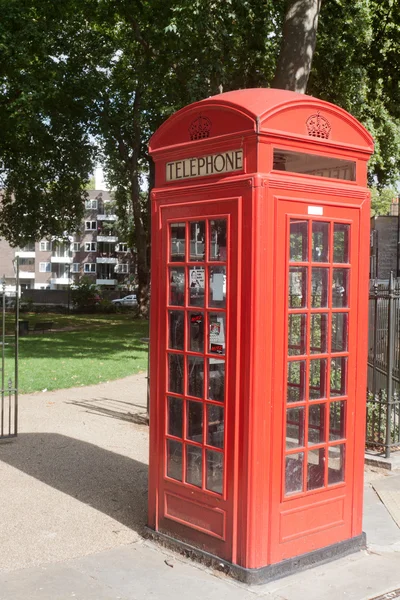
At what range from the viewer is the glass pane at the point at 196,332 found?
5098 millimetres

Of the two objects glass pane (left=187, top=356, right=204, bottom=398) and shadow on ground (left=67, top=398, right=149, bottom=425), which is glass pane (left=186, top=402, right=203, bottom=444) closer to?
glass pane (left=187, top=356, right=204, bottom=398)

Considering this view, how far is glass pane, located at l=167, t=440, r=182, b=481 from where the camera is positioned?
17.4 ft

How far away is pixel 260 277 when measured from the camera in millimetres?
4672

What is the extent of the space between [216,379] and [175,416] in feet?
1.81

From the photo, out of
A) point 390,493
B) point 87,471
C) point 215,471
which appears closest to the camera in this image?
point 215,471

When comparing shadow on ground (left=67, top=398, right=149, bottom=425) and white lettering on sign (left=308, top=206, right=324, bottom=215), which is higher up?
white lettering on sign (left=308, top=206, right=324, bottom=215)

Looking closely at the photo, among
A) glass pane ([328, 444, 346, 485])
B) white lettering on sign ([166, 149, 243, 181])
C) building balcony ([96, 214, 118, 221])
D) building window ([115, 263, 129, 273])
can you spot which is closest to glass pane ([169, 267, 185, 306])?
white lettering on sign ([166, 149, 243, 181])

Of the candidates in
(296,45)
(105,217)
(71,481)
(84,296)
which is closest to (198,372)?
(71,481)

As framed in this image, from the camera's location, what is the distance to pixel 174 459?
5348 millimetres

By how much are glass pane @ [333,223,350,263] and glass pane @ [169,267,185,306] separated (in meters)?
1.14

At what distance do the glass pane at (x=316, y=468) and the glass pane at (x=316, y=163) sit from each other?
2037 millimetres

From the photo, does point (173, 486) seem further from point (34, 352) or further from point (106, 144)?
point (106, 144)

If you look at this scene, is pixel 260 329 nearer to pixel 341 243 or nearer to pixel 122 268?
pixel 341 243

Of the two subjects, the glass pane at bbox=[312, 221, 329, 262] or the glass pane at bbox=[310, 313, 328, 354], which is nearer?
the glass pane at bbox=[312, 221, 329, 262]
